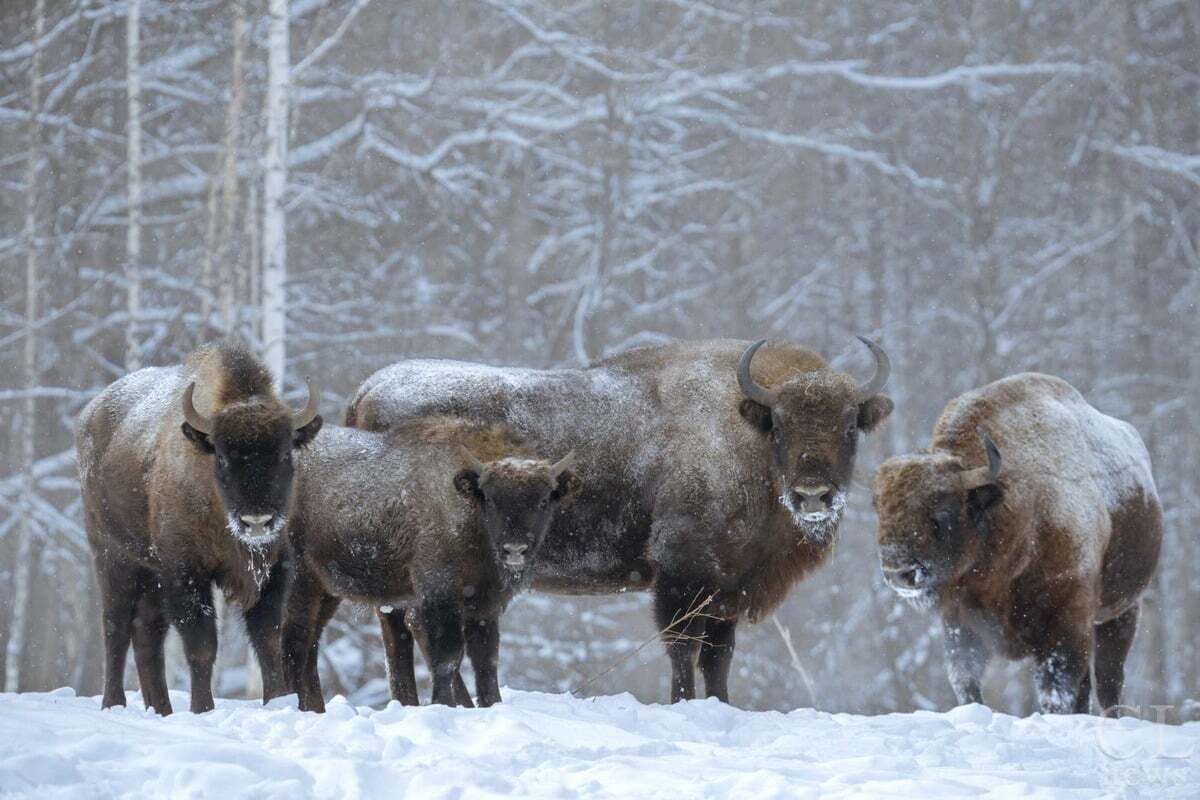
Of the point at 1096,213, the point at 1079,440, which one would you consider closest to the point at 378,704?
the point at 1079,440

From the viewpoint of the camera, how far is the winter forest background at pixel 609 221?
16672 mm

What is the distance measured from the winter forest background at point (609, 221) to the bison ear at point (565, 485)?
7.29 meters

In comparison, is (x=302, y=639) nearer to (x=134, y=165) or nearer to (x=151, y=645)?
(x=151, y=645)

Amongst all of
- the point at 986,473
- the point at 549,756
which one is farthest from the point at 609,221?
the point at 549,756

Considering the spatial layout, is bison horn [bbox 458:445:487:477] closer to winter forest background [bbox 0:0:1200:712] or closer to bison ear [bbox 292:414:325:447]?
bison ear [bbox 292:414:325:447]

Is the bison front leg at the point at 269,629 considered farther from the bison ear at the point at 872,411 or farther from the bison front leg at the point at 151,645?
the bison ear at the point at 872,411

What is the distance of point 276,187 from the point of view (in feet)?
48.1

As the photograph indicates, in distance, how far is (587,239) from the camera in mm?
21250

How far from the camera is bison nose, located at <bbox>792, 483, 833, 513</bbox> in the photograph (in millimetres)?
7875

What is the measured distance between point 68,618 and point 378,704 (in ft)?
22.1

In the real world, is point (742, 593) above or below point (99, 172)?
below

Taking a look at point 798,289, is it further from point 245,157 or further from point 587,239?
point 245,157

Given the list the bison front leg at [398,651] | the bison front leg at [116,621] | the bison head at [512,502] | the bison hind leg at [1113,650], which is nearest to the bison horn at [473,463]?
the bison head at [512,502]

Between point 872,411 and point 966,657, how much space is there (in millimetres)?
1574
